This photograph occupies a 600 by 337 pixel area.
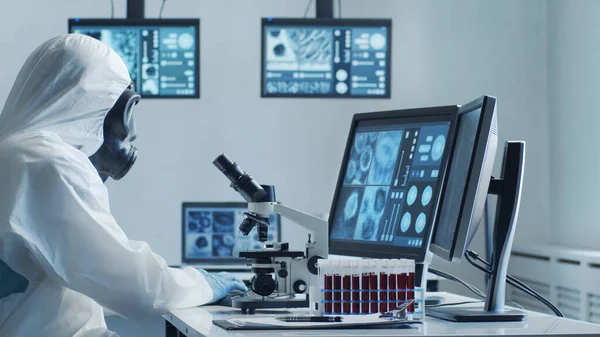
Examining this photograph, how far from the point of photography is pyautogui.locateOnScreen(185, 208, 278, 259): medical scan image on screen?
4352mm

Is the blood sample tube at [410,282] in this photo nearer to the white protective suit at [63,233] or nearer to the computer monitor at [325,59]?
the white protective suit at [63,233]

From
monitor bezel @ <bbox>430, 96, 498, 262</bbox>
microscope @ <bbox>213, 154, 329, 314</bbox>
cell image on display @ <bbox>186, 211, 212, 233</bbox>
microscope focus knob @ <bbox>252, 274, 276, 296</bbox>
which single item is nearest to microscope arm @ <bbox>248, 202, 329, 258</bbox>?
microscope @ <bbox>213, 154, 329, 314</bbox>

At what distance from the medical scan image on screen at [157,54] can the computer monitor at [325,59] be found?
39 cm

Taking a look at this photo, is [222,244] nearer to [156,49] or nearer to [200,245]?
[200,245]

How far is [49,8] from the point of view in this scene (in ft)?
15.6

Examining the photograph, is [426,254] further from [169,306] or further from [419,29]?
[419,29]

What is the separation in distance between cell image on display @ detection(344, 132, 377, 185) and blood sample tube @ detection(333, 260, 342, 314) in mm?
524

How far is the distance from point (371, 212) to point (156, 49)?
103 inches

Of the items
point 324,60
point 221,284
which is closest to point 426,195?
point 221,284

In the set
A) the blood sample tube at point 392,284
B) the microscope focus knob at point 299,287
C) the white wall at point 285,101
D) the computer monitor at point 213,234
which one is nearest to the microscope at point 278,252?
the microscope focus knob at point 299,287

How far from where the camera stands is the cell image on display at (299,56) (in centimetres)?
447

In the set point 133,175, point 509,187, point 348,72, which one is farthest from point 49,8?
point 509,187

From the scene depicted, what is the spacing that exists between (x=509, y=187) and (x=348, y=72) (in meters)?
2.80

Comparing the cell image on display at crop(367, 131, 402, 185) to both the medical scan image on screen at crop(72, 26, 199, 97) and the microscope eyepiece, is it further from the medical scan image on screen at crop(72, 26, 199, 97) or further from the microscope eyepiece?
the medical scan image on screen at crop(72, 26, 199, 97)
